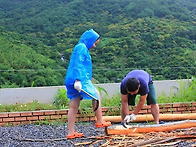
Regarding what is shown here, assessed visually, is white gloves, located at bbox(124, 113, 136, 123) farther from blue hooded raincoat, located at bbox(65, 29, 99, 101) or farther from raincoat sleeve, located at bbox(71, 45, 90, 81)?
raincoat sleeve, located at bbox(71, 45, 90, 81)

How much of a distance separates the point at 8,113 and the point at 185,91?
2915mm

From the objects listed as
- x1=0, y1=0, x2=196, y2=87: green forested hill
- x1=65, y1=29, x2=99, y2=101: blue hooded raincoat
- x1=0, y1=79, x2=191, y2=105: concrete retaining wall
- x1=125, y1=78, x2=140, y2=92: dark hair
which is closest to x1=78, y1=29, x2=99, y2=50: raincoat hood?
x1=65, y1=29, x2=99, y2=101: blue hooded raincoat

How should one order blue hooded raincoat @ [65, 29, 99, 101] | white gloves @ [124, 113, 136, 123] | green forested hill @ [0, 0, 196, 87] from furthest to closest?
green forested hill @ [0, 0, 196, 87], white gloves @ [124, 113, 136, 123], blue hooded raincoat @ [65, 29, 99, 101]

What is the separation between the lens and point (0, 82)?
6520 millimetres

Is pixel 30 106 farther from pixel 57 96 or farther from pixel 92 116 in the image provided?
pixel 92 116

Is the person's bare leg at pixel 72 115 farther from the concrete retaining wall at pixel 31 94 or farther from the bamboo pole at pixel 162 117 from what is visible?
the concrete retaining wall at pixel 31 94

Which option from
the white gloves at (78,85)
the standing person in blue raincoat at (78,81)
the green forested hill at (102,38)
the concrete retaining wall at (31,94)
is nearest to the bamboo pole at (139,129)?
the standing person in blue raincoat at (78,81)

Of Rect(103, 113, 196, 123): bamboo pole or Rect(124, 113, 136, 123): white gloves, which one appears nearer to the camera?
Rect(124, 113, 136, 123): white gloves

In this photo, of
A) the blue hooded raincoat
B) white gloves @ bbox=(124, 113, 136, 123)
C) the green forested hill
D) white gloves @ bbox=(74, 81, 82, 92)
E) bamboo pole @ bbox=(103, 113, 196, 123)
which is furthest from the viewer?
the green forested hill

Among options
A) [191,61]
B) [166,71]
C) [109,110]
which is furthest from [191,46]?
[109,110]

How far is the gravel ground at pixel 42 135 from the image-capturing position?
3.54 m

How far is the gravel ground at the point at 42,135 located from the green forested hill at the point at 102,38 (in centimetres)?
169

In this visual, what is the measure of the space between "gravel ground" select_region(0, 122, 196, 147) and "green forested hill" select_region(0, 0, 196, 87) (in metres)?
1.69

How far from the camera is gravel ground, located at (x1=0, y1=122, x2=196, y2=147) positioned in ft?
11.6
